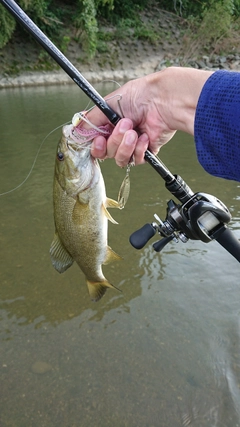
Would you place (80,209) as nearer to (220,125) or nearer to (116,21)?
(220,125)

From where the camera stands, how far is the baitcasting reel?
1673 mm

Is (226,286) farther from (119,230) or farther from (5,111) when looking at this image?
(5,111)

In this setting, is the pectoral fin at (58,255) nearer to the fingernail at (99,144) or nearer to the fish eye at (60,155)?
the fish eye at (60,155)

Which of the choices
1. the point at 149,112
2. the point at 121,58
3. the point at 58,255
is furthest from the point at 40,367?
the point at 121,58

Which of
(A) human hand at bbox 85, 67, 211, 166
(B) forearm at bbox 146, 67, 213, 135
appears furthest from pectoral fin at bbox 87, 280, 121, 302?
(B) forearm at bbox 146, 67, 213, 135

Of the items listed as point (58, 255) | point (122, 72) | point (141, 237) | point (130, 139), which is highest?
point (130, 139)

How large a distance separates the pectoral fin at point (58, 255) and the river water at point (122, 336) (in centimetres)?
85

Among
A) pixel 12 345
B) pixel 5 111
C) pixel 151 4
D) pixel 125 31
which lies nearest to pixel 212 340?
pixel 12 345

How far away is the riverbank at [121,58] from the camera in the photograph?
18.8 meters

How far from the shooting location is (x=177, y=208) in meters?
1.86

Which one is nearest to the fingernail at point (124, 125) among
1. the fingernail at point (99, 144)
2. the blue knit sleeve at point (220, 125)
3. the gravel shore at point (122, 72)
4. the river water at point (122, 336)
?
the fingernail at point (99, 144)

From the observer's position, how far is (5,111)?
38.1 feet

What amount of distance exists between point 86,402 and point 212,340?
3.52ft

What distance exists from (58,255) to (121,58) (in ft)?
71.2
